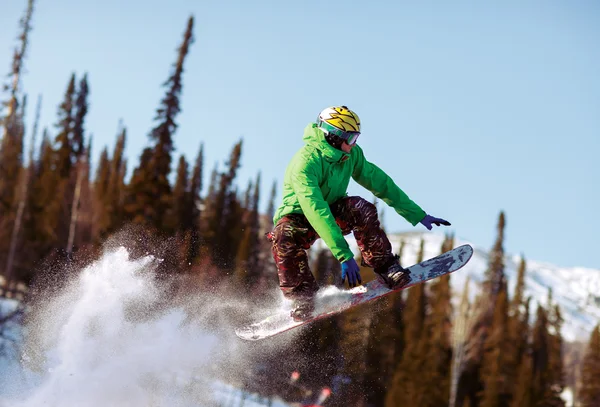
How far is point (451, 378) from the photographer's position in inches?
1783

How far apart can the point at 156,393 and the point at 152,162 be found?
28752 millimetres

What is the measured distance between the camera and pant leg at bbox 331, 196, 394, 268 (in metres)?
7.07

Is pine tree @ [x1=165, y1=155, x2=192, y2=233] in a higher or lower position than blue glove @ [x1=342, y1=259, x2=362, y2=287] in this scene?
higher

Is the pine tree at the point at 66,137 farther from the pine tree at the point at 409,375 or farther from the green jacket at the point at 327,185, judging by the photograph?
the green jacket at the point at 327,185

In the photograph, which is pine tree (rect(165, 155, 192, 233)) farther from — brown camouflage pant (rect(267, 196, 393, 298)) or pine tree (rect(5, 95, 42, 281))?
brown camouflage pant (rect(267, 196, 393, 298))

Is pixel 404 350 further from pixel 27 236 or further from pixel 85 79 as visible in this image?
pixel 85 79

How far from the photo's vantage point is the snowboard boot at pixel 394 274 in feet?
22.9

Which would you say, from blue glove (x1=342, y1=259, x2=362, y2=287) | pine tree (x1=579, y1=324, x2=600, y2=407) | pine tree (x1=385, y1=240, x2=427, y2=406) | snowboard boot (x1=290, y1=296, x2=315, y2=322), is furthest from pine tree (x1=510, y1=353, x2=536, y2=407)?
blue glove (x1=342, y1=259, x2=362, y2=287)

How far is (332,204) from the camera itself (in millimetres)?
7297

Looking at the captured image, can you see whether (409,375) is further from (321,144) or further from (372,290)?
(321,144)

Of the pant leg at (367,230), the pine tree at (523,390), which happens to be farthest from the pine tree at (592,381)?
the pant leg at (367,230)

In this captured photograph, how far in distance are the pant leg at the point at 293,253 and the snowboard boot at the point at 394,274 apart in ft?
2.69

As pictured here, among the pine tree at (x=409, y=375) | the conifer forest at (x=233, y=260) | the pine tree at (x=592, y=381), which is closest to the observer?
the conifer forest at (x=233, y=260)

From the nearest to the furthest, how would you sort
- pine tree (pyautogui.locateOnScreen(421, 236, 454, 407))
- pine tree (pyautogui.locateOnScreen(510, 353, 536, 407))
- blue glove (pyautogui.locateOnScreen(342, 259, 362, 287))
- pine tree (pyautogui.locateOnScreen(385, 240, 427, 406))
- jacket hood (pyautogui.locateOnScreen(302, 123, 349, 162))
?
1. blue glove (pyautogui.locateOnScreen(342, 259, 362, 287))
2. jacket hood (pyautogui.locateOnScreen(302, 123, 349, 162))
3. pine tree (pyautogui.locateOnScreen(385, 240, 427, 406))
4. pine tree (pyautogui.locateOnScreen(421, 236, 454, 407))
5. pine tree (pyautogui.locateOnScreen(510, 353, 536, 407))
